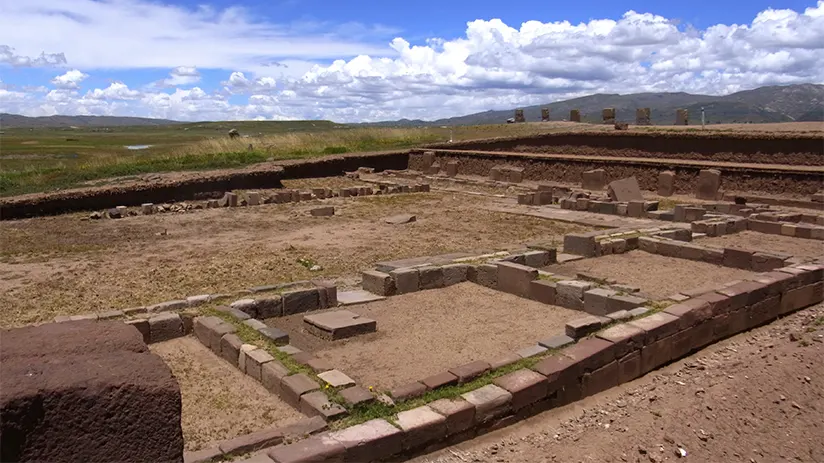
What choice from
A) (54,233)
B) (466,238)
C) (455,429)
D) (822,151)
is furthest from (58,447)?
(822,151)

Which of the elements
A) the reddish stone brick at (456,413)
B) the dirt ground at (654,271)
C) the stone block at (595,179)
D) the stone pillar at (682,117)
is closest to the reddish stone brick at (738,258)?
the dirt ground at (654,271)

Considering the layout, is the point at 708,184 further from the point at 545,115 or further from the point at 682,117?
the point at 545,115

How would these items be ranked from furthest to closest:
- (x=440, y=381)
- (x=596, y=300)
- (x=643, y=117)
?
(x=643, y=117)
(x=596, y=300)
(x=440, y=381)

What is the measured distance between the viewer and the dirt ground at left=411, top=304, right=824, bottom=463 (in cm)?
602

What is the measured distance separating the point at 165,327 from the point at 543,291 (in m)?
5.64

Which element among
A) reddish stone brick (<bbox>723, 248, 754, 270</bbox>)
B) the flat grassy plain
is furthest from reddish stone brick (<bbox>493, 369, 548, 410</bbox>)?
the flat grassy plain

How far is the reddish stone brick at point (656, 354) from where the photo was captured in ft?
26.2

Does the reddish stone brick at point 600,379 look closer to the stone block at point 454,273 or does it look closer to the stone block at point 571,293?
the stone block at point 571,293

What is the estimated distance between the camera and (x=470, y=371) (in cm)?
675

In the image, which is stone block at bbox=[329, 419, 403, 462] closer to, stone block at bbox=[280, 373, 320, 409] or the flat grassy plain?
stone block at bbox=[280, 373, 320, 409]

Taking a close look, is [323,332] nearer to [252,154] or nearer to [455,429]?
[455,429]

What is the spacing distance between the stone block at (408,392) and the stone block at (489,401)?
406 millimetres

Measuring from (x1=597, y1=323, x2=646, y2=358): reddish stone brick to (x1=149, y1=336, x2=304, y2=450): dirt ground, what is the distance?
364cm

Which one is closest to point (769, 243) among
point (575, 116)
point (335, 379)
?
point (335, 379)
